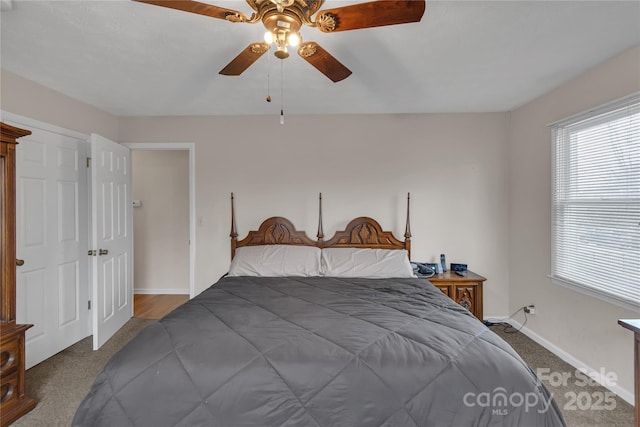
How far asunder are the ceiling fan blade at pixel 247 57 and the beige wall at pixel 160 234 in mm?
3021

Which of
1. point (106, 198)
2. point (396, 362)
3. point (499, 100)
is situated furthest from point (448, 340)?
point (106, 198)

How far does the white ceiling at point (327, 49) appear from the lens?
160 centimetres

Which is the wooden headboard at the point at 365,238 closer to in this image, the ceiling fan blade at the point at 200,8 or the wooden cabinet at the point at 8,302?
the ceiling fan blade at the point at 200,8

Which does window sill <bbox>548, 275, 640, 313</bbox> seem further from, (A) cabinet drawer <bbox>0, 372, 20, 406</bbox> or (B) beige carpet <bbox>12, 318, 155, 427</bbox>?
(A) cabinet drawer <bbox>0, 372, 20, 406</bbox>

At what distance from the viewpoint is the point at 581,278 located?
2342 millimetres

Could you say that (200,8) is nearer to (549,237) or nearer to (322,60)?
(322,60)

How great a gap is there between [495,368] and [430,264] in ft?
6.37

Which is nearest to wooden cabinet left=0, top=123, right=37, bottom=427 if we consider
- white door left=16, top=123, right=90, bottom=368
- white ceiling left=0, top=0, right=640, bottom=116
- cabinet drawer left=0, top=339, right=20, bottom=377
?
cabinet drawer left=0, top=339, right=20, bottom=377

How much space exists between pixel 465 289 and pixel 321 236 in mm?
1591

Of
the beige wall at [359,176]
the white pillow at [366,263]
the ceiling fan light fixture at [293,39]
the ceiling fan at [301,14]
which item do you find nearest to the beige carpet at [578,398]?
the beige wall at [359,176]

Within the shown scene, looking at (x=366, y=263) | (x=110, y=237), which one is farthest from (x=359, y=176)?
(x=110, y=237)

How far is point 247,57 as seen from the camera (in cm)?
158

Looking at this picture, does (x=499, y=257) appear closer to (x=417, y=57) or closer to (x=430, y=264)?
(x=430, y=264)

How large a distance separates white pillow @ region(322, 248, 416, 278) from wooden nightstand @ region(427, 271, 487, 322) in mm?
352
